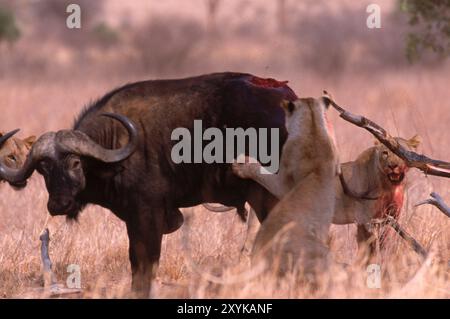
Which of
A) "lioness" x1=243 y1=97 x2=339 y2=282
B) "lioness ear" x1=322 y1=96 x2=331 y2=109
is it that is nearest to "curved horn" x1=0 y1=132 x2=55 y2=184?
"lioness" x1=243 y1=97 x2=339 y2=282

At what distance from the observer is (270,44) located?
31922 mm

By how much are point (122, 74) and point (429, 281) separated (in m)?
18.5

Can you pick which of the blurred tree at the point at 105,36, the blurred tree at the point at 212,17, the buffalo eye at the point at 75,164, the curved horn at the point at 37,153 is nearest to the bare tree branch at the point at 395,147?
the buffalo eye at the point at 75,164

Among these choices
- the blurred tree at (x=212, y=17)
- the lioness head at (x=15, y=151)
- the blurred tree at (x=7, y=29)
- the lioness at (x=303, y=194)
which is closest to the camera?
the lioness at (x=303, y=194)

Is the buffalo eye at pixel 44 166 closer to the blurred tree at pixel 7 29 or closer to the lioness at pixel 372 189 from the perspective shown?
the lioness at pixel 372 189

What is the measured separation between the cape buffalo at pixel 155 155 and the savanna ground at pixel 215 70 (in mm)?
273

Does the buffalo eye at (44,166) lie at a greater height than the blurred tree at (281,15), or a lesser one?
lesser

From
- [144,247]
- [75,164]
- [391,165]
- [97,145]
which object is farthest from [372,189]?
[75,164]

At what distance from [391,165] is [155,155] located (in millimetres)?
1527

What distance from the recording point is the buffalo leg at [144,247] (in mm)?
7199

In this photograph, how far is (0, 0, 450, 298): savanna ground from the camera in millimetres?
7297

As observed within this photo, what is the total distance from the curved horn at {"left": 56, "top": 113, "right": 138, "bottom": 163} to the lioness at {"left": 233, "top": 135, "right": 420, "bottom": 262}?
1362mm
